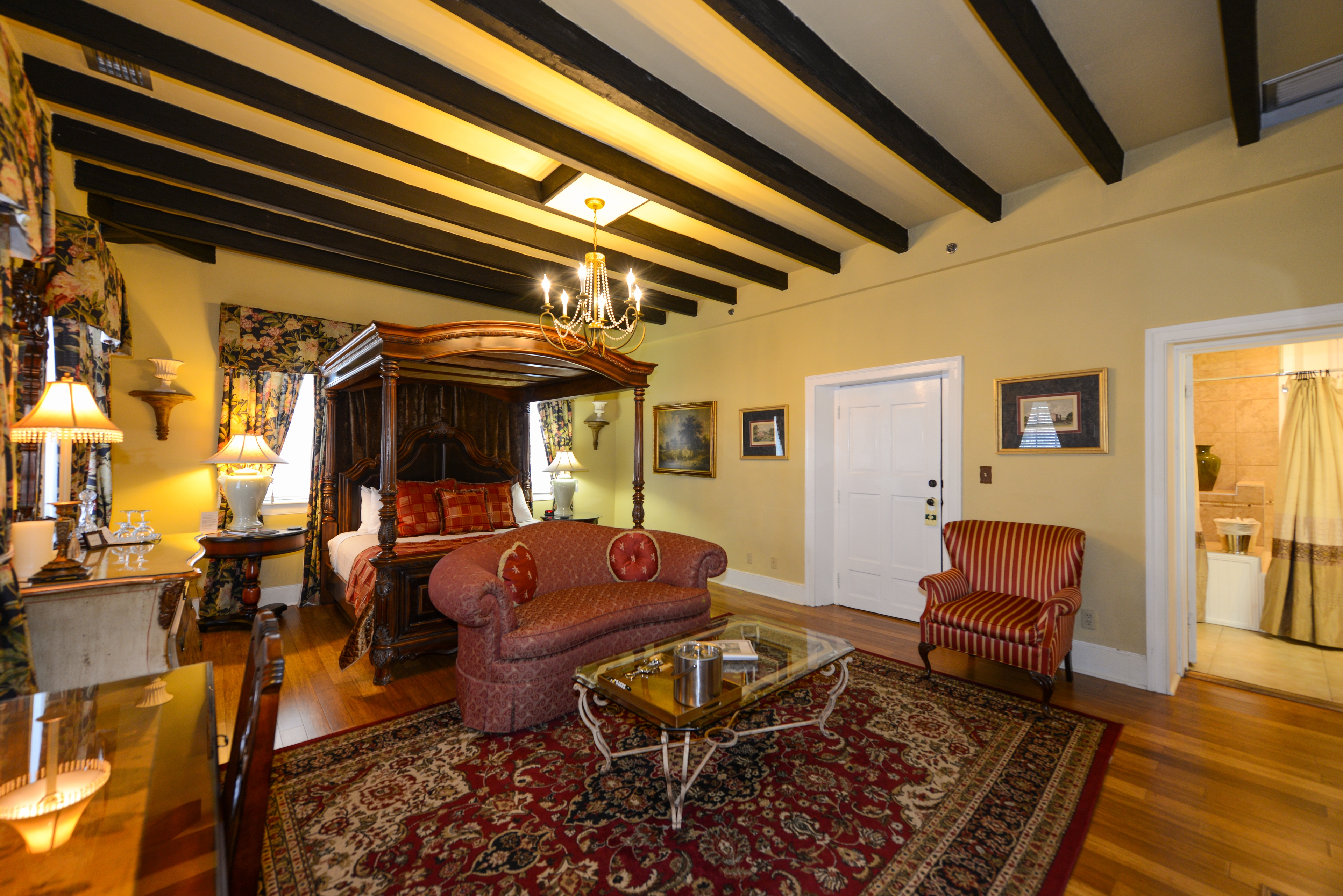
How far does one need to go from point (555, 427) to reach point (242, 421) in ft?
9.25

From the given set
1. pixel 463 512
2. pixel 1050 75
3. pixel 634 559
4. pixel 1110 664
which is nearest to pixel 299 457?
pixel 463 512

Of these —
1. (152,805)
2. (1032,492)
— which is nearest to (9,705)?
(152,805)

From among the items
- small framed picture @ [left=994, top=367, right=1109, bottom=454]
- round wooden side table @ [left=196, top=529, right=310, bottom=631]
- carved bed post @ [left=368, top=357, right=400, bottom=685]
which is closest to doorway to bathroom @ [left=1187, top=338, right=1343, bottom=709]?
small framed picture @ [left=994, top=367, right=1109, bottom=454]

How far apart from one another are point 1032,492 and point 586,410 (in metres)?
4.57

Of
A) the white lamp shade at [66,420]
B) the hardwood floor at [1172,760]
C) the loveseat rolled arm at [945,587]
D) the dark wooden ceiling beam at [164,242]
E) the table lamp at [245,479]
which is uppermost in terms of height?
the dark wooden ceiling beam at [164,242]

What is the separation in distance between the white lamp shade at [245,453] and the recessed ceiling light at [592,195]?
2814 mm

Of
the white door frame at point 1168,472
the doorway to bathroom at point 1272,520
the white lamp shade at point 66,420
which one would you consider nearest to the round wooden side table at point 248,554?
the white lamp shade at point 66,420

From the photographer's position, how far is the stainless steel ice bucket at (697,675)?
6.69ft

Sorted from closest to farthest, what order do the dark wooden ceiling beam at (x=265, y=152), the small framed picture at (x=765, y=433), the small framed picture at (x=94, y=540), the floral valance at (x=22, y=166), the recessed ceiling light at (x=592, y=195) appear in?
the floral valance at (x=22, y=166) → the dark wooden ceiling beam at (x=265, y=152) → the small framed picture at (x=94, y=540) → the recessed ceiling light at (x=592, y=195) → the small framed picture at (x=765, y=433)

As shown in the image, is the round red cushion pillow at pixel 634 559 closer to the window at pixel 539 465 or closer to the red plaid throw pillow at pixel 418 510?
the red plaid throw pillow at pixel 418 510

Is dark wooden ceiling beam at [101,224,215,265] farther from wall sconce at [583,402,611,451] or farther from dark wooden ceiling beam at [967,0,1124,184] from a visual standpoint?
dark wooden ceiling beam at [967,0,1124,184]

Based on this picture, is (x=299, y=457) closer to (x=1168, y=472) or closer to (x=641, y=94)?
(x=641, y=94)

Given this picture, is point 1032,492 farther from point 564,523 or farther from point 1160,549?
point 564,523

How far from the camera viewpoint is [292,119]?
8.06 ft
